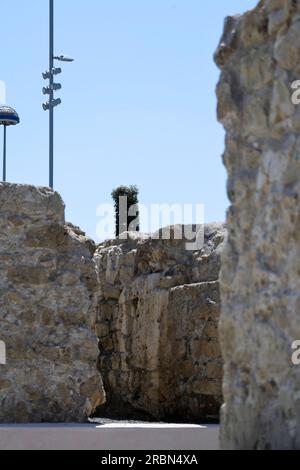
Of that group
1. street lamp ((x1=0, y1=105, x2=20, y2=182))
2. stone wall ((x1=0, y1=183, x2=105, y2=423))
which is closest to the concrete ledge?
stone wall ((x1=0, y1=183, x2=105, y2=423))

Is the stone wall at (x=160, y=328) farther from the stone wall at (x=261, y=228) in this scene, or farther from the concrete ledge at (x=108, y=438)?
the stone wall at (x=261, y=228)

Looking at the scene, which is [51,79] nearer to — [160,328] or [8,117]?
[8,117]

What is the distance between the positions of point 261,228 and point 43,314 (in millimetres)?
3967

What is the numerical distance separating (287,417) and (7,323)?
13.7 feet

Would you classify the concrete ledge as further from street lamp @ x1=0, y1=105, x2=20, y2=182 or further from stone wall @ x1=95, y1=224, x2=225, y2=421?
street lamp @ x1=0, y1=105, x2=20, y2=182

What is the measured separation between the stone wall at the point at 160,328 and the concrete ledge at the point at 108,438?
3765 mm

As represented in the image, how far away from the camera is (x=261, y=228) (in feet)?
12.0

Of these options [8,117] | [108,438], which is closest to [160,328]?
[108,438]

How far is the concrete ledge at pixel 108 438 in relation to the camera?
5496 millimetres

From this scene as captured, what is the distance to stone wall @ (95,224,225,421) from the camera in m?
10.1

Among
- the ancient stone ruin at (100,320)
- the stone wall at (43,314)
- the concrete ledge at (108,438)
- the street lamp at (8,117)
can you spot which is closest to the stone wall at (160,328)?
the ancient stone ruin at (100,320)

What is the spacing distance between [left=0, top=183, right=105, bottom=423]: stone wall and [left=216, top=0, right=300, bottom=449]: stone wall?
3517 mm

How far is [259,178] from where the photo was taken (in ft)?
12.1

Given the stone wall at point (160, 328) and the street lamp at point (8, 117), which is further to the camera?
the street lamp at point (8, 117)
